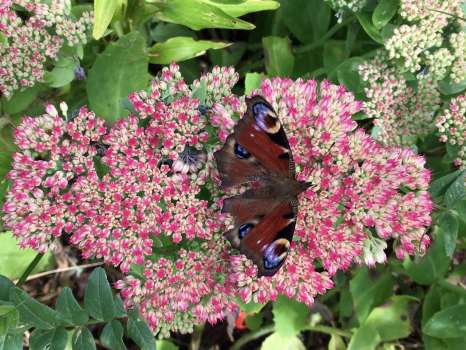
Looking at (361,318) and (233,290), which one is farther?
(361,318)

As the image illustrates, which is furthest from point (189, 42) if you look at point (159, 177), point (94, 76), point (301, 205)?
point (301, 205)

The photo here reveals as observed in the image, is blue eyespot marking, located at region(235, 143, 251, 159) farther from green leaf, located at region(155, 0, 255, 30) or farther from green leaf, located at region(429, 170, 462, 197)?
green leaf, located at region(429, 170, 462, 197)

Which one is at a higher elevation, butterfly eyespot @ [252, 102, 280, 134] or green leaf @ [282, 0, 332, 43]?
green leaf @ [282, 0, 332, 43]

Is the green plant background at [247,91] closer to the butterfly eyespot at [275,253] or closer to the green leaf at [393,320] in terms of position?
the green leaf at [393,320]

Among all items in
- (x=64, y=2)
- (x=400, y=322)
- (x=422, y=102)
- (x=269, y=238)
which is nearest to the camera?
(x=269, y=238)

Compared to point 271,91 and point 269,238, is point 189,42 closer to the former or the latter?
point 271,91

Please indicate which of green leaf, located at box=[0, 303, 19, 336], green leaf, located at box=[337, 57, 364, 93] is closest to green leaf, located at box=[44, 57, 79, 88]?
green leaf, located at box=[0, 303, 19, 336]

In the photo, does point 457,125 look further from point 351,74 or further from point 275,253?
point 275,253
